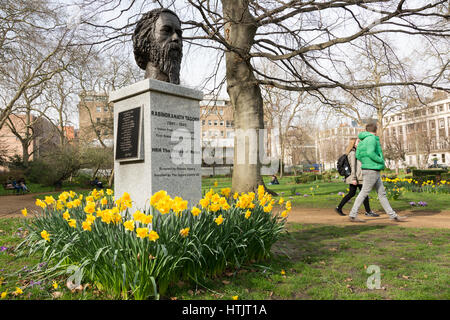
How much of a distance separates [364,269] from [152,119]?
3.41m

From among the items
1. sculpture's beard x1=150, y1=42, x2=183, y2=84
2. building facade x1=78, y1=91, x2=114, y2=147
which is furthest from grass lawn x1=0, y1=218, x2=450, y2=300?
building facade x1=78, y1=91, x2=114, y2=147

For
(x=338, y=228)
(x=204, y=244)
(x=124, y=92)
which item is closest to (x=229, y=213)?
(x=204, y=244)

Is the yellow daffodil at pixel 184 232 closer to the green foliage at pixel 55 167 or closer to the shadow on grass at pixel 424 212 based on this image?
the shadow on grass at pixel 424 212

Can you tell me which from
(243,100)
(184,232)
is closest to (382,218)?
(243,100)

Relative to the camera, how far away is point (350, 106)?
11.5 metres

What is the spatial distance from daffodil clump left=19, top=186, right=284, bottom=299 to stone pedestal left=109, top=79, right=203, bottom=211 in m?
0.85

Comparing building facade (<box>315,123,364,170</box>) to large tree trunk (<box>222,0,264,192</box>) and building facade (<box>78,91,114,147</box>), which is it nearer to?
building facade (<box>78,91,114,147</box>)

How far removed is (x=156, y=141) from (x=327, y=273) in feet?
9.31

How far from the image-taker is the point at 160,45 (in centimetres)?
482

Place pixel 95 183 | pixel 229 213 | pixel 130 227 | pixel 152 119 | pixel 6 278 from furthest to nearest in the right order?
pixel 95 183 → pixel 152 119 → pixel 229 213 → pixel 6 278 → pixel 130 227

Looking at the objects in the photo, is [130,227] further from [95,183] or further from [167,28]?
[95,183]

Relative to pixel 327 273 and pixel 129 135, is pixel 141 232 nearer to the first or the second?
pixel 129 135

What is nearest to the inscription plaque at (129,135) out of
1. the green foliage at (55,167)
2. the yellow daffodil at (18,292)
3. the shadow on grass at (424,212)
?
the yellow daffodil at (18,292)

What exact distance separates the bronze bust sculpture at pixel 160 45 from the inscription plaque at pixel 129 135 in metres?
0.76
